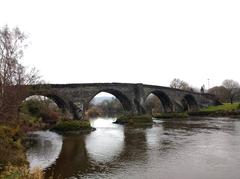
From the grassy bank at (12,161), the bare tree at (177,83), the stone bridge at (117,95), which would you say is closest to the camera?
the grassy bank at (12,161)

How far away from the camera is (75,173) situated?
17.6 metres

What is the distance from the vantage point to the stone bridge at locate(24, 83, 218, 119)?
46.1m

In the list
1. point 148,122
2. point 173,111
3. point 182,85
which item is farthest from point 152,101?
point 148,122

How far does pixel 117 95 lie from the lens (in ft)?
199

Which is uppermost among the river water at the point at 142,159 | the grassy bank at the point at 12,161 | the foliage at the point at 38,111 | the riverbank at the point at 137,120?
the foliage at the point at 38,111

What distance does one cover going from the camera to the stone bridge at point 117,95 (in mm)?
46094

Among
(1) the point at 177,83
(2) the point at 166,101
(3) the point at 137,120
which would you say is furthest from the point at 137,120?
(1) the point at 177,83

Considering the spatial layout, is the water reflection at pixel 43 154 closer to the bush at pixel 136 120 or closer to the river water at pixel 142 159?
the river water at pixel 142 159

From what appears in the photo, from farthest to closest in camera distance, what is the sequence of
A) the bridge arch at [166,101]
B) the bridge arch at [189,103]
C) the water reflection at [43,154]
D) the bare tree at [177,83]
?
the bare tree at [177,83]
the bridge arch at [189,103]
the bridge arch at [166,101]
the water reflection at [43,154]

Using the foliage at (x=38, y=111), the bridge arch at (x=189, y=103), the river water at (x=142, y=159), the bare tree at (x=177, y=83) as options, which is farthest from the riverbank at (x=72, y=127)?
the bare tree at (x=177, y=83)

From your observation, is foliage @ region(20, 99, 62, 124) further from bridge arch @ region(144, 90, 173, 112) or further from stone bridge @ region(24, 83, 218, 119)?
bridge arch @ region(144, 90, 173, 112)

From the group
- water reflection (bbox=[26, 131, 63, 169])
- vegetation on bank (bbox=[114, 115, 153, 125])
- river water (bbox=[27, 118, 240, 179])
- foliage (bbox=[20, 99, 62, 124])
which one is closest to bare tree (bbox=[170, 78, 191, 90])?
vegetation on bank (bbox=[114, 115, 153, 125])

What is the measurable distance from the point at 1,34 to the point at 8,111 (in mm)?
9922

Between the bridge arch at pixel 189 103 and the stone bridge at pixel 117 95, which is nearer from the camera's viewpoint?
the stone bridge at pixel 117 95
